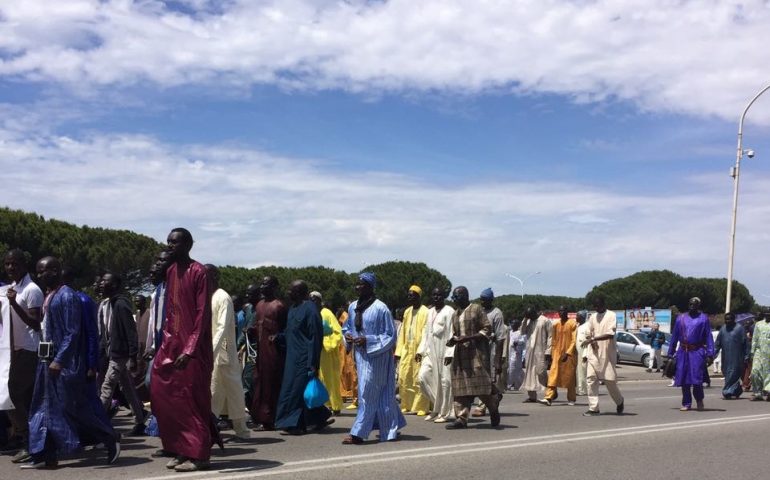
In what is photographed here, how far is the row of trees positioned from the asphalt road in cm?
390

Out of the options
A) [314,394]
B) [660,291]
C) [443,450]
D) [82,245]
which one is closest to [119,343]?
[314,394]

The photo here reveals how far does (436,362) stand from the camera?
12242 millimetres

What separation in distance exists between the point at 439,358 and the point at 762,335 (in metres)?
8.44

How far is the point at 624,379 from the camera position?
2644 cm

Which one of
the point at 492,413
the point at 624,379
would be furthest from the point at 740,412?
the point at 624,379

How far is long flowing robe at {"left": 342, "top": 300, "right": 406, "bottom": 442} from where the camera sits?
31.2ft

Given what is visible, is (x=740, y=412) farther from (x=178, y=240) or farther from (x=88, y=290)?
(x=88, y=290)

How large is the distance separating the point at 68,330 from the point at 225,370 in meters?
2.28

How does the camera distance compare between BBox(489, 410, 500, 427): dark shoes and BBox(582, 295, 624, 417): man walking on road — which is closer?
BBox(489, 410, 500, 427): dark shoes

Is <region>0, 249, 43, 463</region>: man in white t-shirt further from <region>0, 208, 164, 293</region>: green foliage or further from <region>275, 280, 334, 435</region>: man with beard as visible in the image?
<region>0, 208, 164, 293</region>: green foliage

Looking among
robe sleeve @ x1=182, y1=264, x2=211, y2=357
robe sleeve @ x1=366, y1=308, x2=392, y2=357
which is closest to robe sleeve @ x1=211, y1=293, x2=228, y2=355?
robe sleeve @ x1=366, y1=308, x2=392, y2=357

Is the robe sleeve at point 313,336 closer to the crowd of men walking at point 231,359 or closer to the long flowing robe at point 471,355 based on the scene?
the crowd of men walking at point 231,359

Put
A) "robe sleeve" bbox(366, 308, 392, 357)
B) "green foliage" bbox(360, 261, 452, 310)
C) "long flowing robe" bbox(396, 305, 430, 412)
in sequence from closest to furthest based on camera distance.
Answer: "robe sleeve" bbox(366, 308, 392, 357) → "long flowing robe" bbox(396, 305, 430, 412) → "green foliage" bbox(360, 261, 452, 310)

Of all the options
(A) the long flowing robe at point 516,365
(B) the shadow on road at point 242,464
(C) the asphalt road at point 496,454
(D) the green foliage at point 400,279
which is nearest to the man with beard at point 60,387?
(C) the asphalt road at point 496,454
